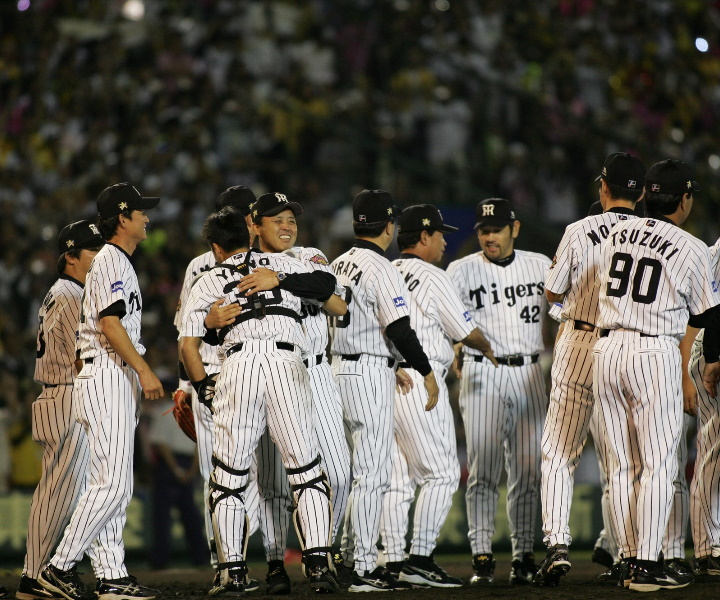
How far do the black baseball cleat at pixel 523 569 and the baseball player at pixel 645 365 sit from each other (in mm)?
1188

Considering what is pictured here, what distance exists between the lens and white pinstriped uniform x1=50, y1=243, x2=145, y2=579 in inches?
224

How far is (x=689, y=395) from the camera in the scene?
253 inches

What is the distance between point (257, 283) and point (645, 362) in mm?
2062

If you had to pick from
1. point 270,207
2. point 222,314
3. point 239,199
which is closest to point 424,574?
point 222,314

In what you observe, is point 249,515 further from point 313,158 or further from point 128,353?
point 313,158

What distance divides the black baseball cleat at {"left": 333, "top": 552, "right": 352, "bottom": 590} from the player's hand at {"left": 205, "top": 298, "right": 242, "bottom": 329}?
1.57 metres

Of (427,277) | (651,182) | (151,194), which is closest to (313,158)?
(151,194)

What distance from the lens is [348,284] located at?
6602mm

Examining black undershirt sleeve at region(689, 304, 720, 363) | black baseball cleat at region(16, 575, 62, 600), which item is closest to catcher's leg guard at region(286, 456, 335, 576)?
black baseball cleat at region(16, 575, 62, 600)

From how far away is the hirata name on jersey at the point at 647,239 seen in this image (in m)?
5.63

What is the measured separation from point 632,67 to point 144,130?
619 centimetres

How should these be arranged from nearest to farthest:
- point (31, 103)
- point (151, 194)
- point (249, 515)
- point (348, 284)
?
point (249, 515)
point (348, 284)
point (151, 194)
point (31, 103)

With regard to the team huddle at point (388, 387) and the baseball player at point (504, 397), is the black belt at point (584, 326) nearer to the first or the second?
the team huddle at point (388, 387)

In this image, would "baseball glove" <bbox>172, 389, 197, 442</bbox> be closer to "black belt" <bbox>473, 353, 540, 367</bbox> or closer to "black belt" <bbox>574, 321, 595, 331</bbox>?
"black belt" <bbox>473, 353, 540, 367</bbox>
